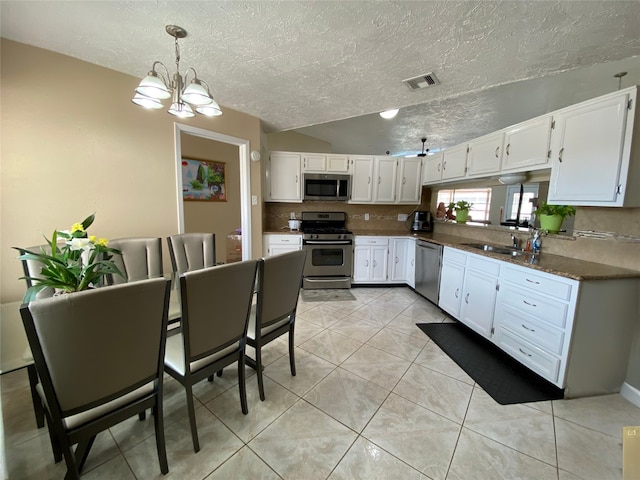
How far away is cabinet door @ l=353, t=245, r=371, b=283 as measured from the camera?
396cm

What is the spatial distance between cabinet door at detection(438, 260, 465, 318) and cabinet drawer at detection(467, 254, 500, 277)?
0.52 ft

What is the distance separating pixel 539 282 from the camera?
187 centimetres

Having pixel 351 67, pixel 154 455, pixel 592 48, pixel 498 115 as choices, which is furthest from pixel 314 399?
pixel 498 115

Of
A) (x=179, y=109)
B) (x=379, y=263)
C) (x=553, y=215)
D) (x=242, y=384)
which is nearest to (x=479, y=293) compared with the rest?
(x=553, y=215)

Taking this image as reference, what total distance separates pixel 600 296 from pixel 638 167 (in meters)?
0.91

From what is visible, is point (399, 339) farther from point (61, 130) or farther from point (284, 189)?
point (61, 130)

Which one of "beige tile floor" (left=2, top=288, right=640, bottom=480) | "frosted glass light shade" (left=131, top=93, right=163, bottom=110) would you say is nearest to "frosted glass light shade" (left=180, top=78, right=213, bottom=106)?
"frosted glass light shade" (left=131, top=93, right=163, bottom=110)

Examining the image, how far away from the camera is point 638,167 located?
1.69 metres

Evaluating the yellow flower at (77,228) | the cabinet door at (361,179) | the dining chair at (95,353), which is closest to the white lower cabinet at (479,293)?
the cabinet door at (361,179)

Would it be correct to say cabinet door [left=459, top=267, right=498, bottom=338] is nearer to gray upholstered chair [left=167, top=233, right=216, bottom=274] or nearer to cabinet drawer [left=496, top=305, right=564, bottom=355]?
cabinet drawer [left=496, top=305, right=564, bottom=355]

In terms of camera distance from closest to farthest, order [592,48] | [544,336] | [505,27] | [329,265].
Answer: [505,27]
[592,48]
[544,336]
[329,265]

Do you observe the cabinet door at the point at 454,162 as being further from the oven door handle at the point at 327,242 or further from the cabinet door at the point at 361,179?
the oven door handle at the point at 327,242

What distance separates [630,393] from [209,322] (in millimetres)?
2852

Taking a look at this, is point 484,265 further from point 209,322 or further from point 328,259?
point 209,322
